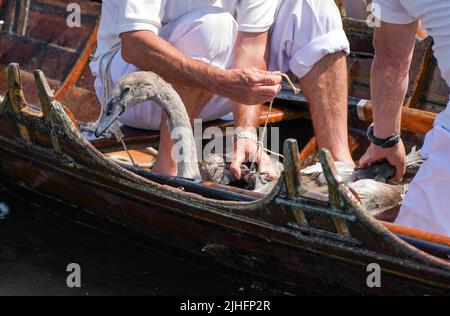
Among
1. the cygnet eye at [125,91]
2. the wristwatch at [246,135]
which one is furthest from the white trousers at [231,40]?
the cygnet eye at [125,91]

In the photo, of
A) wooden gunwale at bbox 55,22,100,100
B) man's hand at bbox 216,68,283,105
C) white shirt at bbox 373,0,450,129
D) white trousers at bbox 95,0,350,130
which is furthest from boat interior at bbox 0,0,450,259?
white shirt at bbox 373,0,450,129

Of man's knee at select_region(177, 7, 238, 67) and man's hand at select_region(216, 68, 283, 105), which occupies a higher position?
man's knee at select_region(177, 7, 238, 67)

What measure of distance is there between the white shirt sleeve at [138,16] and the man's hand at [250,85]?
397mm

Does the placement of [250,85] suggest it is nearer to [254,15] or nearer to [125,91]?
[125,91]

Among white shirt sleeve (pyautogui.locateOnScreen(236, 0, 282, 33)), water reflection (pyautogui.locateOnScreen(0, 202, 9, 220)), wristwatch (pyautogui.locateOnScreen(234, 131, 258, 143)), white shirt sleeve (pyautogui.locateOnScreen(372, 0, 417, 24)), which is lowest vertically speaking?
water reflection (pyautogui.locateOnScreen(0, 202, 9, 220))

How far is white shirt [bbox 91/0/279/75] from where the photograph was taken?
3621mm

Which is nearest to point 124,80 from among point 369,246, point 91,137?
point 91,137

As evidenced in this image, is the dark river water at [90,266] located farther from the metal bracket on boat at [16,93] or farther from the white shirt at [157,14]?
the white shirt at [157,14]

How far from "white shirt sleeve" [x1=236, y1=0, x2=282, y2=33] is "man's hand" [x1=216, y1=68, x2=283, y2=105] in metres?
0.49

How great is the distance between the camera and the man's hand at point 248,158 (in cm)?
368

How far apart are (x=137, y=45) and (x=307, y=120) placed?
1178 millimetres

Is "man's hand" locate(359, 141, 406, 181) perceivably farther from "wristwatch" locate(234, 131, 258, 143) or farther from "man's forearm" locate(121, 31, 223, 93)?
"man's forearm" locate(121, 31, 223, 93)
